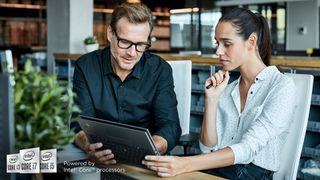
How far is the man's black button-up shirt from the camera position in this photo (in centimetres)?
194

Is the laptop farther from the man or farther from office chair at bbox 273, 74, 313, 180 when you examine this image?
office chair at bbox 273, 74, 313, 180

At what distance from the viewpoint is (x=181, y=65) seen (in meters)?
2.47

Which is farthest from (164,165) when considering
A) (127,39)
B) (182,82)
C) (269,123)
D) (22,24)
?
(22,24)

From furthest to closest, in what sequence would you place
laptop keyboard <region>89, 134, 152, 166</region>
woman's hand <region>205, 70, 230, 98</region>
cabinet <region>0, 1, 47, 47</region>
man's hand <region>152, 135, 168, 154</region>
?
cabinet <region>0, 1, 47, 47</region> < woman's hand <region>205, 70, 230, 98</region> < man's hand <region>152, 135, 168, 154</region> < laptop keyboard <region>89, 134, 152, 166</region>

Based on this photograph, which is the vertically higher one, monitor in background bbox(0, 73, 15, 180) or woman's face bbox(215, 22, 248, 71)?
woman's face bbox(215, 22, 248, 71)

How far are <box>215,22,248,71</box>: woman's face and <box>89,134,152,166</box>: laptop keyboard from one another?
1.97 ft

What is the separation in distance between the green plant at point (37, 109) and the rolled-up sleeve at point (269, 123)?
0.83 m

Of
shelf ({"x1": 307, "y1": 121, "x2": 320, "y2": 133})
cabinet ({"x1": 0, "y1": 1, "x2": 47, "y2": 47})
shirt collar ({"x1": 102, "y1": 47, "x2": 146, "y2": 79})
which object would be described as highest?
cabinet ({"x1": 0, "y1": 1, "x2": 47, "y2": 47})

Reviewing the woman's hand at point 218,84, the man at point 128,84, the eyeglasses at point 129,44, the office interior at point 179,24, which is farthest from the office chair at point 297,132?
the office interior at point 179,24

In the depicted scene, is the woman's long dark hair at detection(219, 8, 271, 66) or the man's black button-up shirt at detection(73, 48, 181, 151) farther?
the man's black button-up shirt at detection(73, 48, 181, 151)

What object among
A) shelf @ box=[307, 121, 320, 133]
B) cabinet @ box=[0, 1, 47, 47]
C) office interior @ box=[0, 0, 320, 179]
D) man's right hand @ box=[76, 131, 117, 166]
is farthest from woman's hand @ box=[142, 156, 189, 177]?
cabinet @ box=[0, 1, 47, 47]

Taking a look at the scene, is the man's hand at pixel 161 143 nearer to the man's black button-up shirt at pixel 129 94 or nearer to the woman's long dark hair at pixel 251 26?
the man's black button-up shirt at pixel 129 94

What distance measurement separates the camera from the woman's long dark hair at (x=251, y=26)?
1801 mm

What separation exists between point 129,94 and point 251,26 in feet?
1.90
